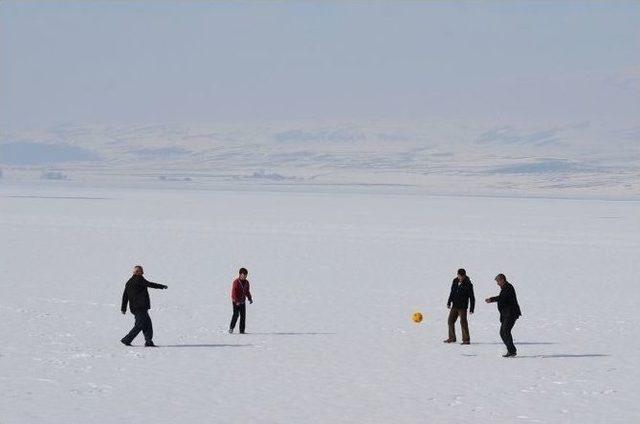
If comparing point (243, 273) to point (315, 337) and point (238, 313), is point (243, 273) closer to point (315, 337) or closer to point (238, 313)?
point (238, 313)

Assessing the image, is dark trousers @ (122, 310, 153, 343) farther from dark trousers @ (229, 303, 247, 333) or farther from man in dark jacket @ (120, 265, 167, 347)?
dark trousers @ (229, 303, 247, 333)

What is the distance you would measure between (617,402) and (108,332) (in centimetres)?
837

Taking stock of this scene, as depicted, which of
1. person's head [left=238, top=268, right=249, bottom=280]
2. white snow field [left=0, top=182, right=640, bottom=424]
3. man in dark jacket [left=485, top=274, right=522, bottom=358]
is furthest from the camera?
person's head [left=238, top=268, right=249, bottom=280]

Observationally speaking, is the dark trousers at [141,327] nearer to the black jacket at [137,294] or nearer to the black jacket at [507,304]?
the black jacket at [137,294]

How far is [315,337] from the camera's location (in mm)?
18000

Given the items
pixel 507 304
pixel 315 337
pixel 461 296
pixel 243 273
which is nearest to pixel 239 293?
pixel 243 273

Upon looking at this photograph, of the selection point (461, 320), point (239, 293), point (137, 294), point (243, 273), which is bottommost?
point (461, 320)

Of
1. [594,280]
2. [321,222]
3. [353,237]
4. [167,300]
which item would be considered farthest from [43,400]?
[321,222]

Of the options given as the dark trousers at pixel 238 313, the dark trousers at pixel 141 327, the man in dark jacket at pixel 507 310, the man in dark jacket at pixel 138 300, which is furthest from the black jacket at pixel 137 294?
the man in dark jacket at pixel 507 310

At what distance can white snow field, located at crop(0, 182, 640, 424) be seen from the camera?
42.4 feet

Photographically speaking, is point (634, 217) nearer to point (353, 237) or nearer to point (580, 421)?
point (353, 237)

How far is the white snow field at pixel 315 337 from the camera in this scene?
42.4ft

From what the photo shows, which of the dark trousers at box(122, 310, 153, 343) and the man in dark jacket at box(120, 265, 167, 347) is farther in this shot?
the dark trousers at box(122, 310, 153, 343)

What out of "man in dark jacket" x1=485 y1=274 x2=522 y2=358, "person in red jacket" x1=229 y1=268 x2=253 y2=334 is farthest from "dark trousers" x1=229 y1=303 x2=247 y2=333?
"man in dark jacket" x1=485 y1=274 x2=522 y2=358
